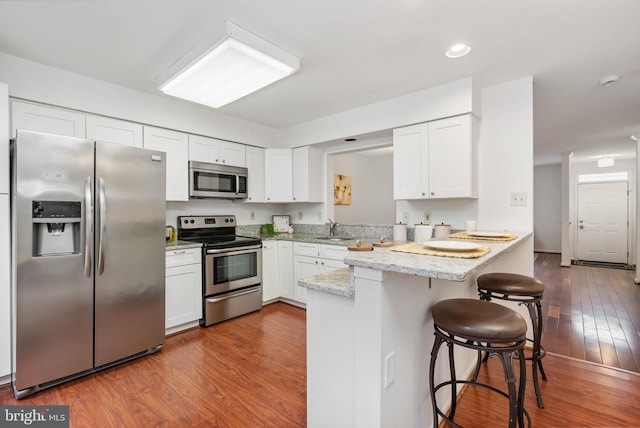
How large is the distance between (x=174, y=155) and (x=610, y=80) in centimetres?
427

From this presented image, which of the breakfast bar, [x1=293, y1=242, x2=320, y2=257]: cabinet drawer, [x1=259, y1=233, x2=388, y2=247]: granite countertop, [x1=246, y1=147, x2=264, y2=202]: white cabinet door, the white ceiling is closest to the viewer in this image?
the breakfast bar

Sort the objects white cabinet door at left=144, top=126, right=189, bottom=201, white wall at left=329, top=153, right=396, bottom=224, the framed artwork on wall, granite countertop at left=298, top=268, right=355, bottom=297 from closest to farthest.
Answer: granite countertop at left=298, top=268, right=355, bottom=297 → white cabinet door at left=144, top=126, right=189, bottom=201 → the framed artwork on wall → white wall at left=329, top=153, right=396, bottom=224

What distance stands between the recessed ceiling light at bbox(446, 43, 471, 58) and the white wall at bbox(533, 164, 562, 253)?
7006 mm

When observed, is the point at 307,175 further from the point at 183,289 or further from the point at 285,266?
the point at 183,289

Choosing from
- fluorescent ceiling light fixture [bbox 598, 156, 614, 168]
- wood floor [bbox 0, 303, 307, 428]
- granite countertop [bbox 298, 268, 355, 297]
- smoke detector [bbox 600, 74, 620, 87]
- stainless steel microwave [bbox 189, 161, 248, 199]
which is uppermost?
smoke detector [bbox 600, 74, 620, 87]

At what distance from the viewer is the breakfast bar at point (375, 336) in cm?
121

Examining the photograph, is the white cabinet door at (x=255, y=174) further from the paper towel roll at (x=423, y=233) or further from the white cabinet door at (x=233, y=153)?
the paper towel roll at (x=423, y=233)

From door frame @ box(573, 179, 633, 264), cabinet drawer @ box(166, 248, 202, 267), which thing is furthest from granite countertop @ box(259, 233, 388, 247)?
door frame @ box(573, 179, 633, 264)

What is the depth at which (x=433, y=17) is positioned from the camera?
5.98 ft

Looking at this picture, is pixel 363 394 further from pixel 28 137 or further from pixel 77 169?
pixel 28 137

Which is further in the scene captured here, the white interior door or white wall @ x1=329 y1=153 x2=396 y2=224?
the white interior door

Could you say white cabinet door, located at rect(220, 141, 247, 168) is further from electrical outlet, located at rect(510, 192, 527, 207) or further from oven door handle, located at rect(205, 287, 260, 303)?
electrical outlet, located at rect(510, 192, 527, 207)

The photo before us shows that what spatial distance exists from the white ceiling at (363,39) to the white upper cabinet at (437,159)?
16.5 inches

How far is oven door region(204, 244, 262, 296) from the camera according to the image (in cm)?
314
